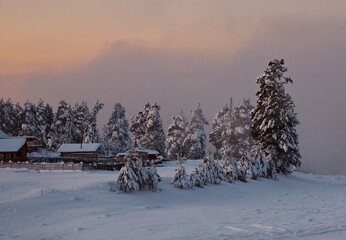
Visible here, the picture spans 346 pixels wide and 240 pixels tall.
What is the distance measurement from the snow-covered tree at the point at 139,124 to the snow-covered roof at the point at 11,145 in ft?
90.5

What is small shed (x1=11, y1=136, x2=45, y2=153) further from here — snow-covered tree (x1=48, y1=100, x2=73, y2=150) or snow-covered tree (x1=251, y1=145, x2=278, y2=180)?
snow-covered tree (x1=251, y1=145, x2=278, y2=180)

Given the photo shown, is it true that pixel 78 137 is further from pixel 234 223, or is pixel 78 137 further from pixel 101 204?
pixel 234 223

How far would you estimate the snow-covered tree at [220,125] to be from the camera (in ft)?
234

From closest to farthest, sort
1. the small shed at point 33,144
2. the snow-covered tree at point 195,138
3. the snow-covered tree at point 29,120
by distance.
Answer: the snow-covered tree at point 195,138, the small shed at point 33,144, the snow-covered tree at point 29,120

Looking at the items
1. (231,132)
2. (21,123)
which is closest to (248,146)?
(231,132)

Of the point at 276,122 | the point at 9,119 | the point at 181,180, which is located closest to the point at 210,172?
the point at 181,180

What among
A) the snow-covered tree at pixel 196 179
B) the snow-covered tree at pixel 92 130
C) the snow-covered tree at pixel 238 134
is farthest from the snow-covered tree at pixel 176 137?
the snow-covered tree at pixel 196 179

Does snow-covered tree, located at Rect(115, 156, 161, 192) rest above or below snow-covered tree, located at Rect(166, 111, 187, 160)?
below

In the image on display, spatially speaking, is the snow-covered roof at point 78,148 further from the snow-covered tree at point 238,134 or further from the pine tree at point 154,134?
the snow-covered tree at point 238,134

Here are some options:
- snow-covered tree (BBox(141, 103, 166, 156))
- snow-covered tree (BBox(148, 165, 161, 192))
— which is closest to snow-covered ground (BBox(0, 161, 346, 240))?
snow-covered tree (BBox(148, 165, 161, 192))

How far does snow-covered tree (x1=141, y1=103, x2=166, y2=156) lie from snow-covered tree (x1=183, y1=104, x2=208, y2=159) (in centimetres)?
575

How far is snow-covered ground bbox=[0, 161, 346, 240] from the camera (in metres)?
14.9

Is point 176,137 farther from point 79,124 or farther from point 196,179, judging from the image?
point 196,179

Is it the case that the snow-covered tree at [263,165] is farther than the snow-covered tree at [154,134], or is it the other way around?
the snow-covered tree at [154,134]
